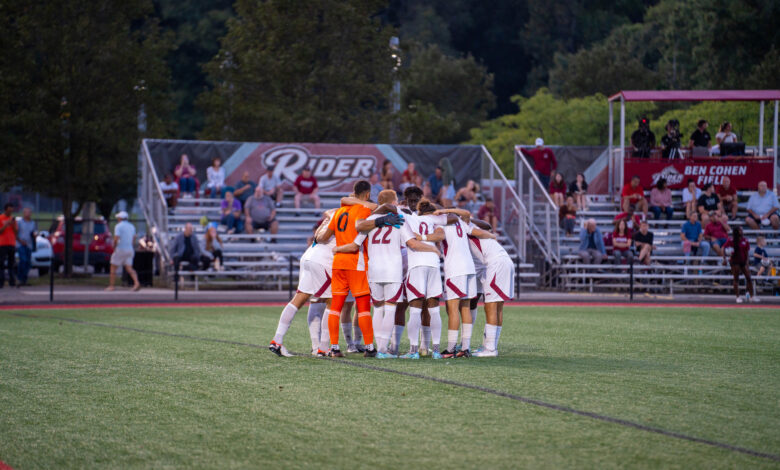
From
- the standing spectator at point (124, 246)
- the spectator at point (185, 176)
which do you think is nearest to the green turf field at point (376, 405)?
the standing spectator at point (124, 246)

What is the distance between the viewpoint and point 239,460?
6.93m

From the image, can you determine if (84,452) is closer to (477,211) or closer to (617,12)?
(477,211)

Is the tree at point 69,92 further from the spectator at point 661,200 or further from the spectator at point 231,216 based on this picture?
the spectator at point 661,200

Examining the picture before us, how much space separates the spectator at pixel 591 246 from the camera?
2539 cm

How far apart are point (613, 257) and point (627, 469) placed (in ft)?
64.1

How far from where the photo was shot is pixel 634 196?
89.9 feet

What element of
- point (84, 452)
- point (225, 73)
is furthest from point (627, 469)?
point (225, 73)

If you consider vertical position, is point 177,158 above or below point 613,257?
above

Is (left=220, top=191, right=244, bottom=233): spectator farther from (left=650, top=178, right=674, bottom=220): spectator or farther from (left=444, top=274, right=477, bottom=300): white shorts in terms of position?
(left=444, top=274, right=477, bottom=300): white shorts

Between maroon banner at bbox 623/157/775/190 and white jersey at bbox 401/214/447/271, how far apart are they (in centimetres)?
1794

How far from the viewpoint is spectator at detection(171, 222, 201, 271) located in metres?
25.2

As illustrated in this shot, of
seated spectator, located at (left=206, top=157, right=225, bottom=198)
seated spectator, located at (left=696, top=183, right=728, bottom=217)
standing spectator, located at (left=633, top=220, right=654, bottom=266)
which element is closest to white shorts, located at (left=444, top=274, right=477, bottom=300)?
standing spectator, located at (left=633, top=220, right=654, bottom=266)

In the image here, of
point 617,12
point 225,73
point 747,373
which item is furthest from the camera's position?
point 617,12

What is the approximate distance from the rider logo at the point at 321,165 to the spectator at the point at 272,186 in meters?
0.64
